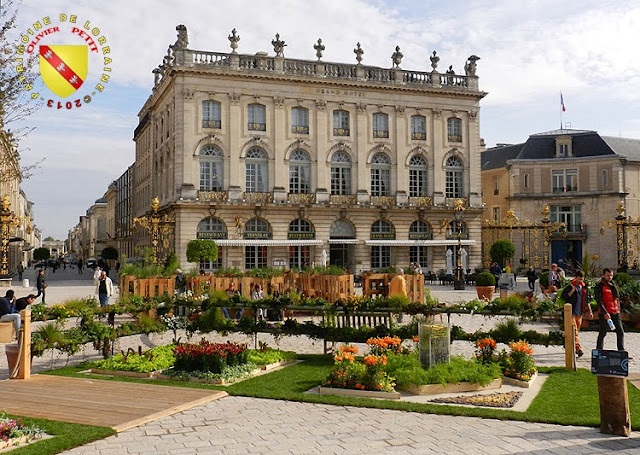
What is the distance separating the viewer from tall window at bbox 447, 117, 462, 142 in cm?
4388

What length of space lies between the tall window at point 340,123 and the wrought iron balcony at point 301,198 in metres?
4.47

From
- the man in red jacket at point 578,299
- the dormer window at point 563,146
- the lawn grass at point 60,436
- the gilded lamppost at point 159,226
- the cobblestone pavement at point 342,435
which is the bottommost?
the cobblestone pavement at point 342,435

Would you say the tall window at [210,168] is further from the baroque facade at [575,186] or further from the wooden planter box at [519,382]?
the wooden planter box at [519,382]

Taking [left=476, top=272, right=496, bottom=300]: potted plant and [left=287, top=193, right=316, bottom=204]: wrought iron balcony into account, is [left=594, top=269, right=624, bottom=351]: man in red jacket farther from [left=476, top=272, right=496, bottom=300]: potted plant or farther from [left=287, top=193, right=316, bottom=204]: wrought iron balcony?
[left=287, top=193, right=316, bottom=204]: wrought iron balcony

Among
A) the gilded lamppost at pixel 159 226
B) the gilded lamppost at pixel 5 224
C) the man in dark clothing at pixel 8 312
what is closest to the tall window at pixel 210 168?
the gilded lamppost at pixel 159 226

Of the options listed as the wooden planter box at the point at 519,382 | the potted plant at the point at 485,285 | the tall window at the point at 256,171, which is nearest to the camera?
the wooden planter box at the point at 519,382

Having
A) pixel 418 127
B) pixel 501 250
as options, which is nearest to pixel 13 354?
pixel 501 250

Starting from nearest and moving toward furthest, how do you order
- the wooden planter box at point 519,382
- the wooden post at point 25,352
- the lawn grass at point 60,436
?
the lawn grass at point 60,436 → the wooden planter box at point 519,382 → the wooden post at point 25,352

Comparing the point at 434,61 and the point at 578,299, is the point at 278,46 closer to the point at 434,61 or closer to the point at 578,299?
the point at 434,61

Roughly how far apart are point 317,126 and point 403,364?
30730mm

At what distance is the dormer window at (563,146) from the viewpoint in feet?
164

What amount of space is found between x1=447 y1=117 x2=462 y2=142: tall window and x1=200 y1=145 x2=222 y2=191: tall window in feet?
53.0

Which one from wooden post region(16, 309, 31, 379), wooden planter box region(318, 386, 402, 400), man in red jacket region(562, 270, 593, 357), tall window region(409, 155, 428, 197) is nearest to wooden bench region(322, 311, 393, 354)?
wooden planter box region(318, 386, 402, 400)

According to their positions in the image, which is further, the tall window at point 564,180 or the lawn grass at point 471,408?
the tall window at point 564,180
